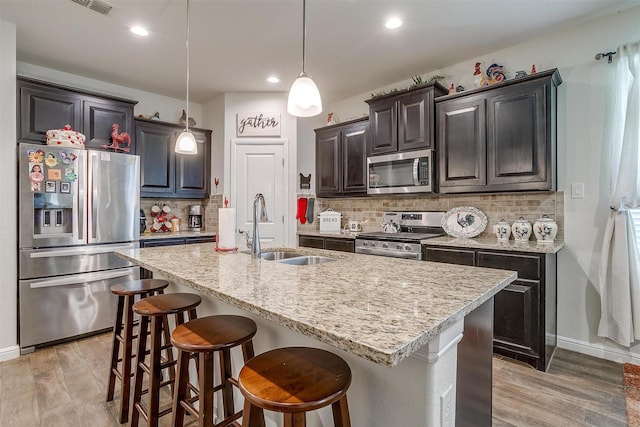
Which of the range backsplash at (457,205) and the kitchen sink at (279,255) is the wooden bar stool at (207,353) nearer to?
the kitchen sink at (279,255)

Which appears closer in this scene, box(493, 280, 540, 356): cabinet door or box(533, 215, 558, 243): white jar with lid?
box(493, 280, 540, 356): cabinet door

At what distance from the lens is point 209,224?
449 centimetres

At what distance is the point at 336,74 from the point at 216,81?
4.66ft

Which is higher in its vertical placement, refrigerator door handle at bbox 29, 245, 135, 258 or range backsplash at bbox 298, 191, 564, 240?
range backsplash at bbox 298, 191, 564, 240

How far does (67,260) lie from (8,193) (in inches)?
27.3

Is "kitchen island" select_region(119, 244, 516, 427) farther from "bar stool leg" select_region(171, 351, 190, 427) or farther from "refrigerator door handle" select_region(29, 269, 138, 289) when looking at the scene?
"refrigerator door handle" select_region(29, 269, 138, 289)

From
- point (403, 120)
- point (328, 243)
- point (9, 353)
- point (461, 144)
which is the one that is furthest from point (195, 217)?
point (461, 144)

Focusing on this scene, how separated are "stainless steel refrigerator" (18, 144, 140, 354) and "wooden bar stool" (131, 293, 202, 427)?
5.55 ft

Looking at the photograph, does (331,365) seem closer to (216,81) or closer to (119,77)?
(216,81)

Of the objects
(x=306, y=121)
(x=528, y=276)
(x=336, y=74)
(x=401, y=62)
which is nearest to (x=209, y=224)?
(x=306, y=121)

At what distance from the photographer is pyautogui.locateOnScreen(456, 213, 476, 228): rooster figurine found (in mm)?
3164

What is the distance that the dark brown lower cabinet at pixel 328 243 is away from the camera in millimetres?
3566

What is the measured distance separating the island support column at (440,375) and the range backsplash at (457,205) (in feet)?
7.76

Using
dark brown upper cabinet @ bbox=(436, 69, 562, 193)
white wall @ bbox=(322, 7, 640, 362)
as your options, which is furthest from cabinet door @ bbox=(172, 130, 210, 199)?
white wall @ bbox=(322, 7, 640, 362)
